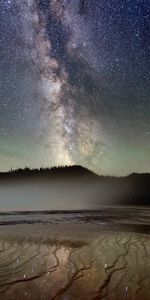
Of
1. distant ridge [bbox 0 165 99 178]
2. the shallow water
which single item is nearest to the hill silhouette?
distant ridge [bbox 0 165 99 178]

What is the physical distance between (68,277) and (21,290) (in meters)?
1.18

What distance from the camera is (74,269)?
24.3 ft

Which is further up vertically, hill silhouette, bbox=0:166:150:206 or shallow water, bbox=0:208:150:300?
hill silhouette, bbox=0:166:150:206

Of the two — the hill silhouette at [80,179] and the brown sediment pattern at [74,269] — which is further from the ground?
the hill silhouette at [80,179]

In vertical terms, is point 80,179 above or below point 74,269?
above

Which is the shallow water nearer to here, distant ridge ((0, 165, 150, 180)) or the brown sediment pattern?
the brown sediment pattern

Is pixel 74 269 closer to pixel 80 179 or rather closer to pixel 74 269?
pixel 74 269

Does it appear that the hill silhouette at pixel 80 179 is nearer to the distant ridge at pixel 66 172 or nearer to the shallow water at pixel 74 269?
the distant ridge at pixel 66 172

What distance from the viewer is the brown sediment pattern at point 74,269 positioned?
18.7 feet


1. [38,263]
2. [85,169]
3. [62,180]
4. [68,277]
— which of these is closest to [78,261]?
[38,263]

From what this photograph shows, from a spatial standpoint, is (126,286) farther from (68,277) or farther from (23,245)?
(23,245)

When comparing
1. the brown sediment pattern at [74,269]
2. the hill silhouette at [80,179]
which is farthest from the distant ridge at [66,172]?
the brown sediment pattern at [74,269]

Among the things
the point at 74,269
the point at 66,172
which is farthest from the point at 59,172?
the point at 74,269

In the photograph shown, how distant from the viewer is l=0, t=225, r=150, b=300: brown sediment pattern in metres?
5.69
